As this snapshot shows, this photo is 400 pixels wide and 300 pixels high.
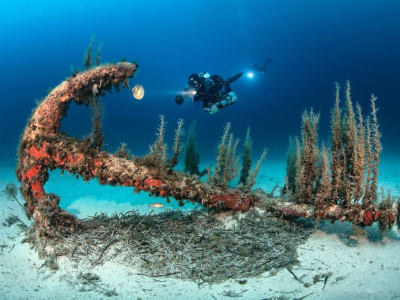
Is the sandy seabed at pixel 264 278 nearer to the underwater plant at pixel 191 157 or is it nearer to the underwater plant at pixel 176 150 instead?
the underwater plant at pixel 176 150

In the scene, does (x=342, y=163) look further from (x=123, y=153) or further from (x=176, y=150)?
(x=123, y=153)

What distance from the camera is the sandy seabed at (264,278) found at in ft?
10.6

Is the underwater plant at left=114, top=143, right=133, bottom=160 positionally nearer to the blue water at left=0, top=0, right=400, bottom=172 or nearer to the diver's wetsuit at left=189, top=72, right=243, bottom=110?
the diver's wetsuit at left=189, top=72, right=243, bottom=110

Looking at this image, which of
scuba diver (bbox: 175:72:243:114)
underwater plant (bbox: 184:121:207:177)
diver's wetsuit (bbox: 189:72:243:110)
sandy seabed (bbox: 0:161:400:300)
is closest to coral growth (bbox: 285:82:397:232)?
sandy seabed (bbox: 0:161:400:300)

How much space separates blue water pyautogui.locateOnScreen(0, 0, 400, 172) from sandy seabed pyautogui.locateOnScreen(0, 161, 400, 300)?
78.7m

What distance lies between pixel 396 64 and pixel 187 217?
126 metres

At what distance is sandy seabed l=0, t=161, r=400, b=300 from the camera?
3.24m

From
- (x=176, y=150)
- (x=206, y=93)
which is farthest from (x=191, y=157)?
(x=176, y=150)

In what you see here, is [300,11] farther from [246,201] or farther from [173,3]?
[246,201]

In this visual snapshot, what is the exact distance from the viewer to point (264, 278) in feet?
11.9

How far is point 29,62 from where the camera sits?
95.1 m

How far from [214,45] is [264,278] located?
114100mm

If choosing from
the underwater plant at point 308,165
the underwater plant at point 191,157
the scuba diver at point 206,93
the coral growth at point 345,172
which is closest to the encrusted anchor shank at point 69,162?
the underwater plant at point 308,165

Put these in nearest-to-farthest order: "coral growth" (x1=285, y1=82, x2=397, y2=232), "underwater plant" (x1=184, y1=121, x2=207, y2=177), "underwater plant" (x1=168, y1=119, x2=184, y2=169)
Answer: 1. "coral growth" (x1=285, y1=82, x2=397, y2=232)
2. "underwater plant" (x1=168, y1=119, x2=184, y2=169)
3. "underwater plant" (x1=184, y1=121, x2=207, y2=177)
